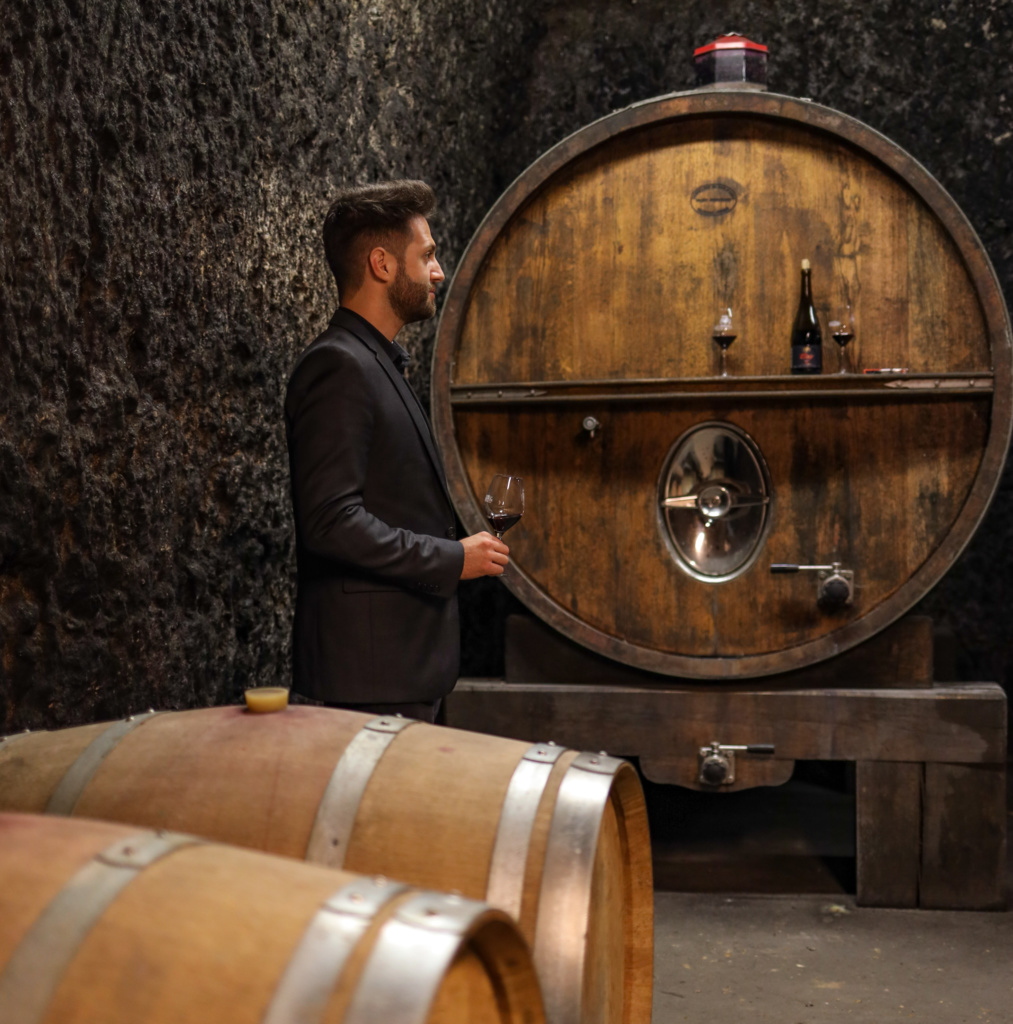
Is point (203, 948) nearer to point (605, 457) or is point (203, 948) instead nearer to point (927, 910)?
point (605, 457)

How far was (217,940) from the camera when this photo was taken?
0.88 m

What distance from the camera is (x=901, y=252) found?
2.80 m

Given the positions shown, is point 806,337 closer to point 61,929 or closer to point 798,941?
point 798,941

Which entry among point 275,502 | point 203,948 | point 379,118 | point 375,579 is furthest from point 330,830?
point 379,118

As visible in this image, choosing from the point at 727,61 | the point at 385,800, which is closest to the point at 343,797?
the point at 385,800

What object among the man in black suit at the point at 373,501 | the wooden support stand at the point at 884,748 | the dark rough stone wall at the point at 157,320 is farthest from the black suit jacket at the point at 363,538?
the wooden support stand at the point at 884,748

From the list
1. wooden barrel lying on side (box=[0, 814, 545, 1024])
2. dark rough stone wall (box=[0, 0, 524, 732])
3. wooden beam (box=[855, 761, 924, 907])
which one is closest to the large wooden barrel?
wooden beam (box=[855, 761, 924, 907])

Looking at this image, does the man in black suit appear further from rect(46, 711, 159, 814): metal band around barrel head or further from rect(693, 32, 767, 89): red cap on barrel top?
rect(693, 32, 767, 89): red cap on barrel top

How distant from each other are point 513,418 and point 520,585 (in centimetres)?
43

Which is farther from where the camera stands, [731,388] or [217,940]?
[731,388]

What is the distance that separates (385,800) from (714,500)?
1.79m

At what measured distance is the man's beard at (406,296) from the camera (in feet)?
7.08

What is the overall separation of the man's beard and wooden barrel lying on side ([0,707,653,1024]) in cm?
94

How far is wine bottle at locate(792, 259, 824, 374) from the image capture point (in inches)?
110
